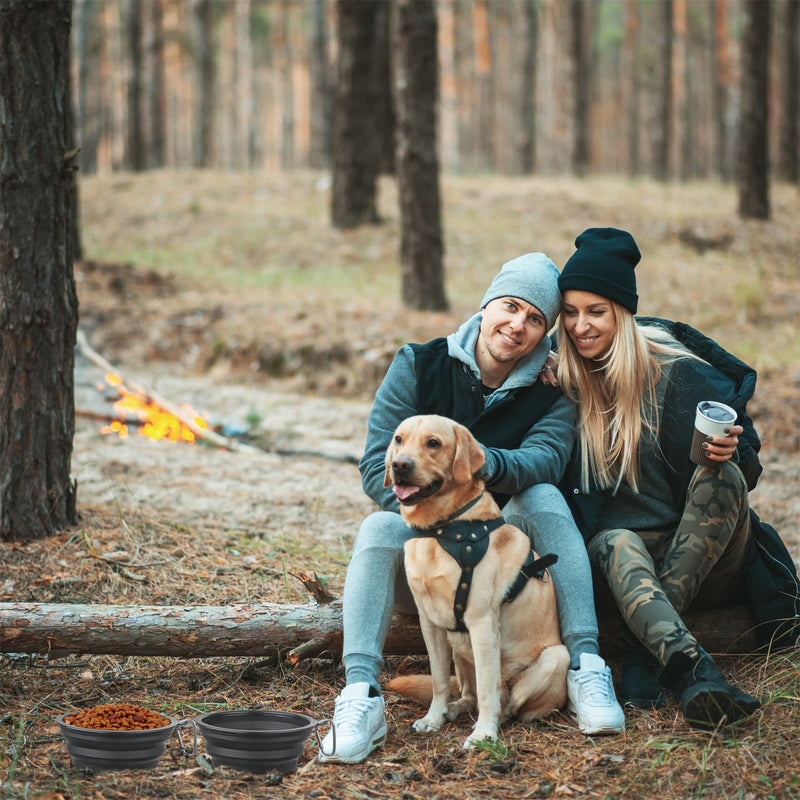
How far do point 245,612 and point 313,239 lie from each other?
1054 centimetres

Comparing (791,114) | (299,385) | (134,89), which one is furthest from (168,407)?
(791,114)

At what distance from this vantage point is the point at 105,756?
2.94 meters

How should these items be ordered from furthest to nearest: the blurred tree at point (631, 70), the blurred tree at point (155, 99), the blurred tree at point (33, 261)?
the blurred tree at point (631, 70) → the blurred tree at point (155, 99) → the blurred tree at point (33, 261)

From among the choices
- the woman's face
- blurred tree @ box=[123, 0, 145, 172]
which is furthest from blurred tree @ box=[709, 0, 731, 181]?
the woman's face

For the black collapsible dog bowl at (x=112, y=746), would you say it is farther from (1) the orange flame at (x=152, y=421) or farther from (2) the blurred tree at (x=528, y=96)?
(2) the blurred tree at (x=528, y=96)

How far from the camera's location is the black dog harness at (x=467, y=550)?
3221 mm

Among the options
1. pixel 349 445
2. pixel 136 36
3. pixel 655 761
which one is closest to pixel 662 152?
pixel 136 36

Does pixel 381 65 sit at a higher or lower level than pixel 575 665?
higher

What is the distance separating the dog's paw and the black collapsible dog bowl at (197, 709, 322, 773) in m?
0.45

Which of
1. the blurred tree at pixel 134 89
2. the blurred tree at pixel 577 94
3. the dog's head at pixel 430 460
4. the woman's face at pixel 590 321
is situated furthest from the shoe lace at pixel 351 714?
the blurred tree at pixel 577 94

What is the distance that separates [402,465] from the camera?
3.12 meters

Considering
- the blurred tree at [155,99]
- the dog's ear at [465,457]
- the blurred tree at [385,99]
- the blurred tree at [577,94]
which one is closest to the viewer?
the dog's ear at [465,457]

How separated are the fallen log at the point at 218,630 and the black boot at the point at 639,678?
9.4 inches

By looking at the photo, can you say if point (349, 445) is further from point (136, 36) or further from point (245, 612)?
point (136, 36)
